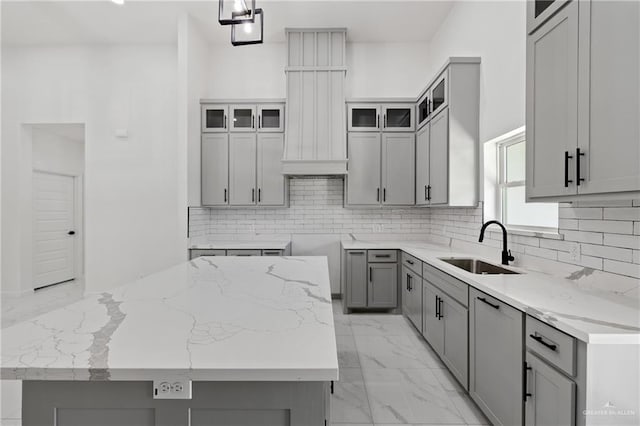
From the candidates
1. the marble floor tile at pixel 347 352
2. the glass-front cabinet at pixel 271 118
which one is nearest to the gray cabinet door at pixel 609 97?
the marble floor tile at pixel 347 352

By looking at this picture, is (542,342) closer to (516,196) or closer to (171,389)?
(171,389)

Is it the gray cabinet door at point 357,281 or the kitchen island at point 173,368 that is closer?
the kitchen island at point 173,368

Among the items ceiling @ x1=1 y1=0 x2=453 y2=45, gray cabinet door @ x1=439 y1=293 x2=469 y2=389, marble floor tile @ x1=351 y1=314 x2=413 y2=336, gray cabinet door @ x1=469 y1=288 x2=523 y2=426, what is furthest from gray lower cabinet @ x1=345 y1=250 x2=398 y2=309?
ceiling @ x1=1 y1=0 x2=453 y2=45

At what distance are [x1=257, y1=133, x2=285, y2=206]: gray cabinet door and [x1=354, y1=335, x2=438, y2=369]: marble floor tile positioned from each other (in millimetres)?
2120

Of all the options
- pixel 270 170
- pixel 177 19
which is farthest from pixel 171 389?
pixel 177 19

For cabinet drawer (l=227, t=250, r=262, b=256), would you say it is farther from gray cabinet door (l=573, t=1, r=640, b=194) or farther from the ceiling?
gray cabinet door (l=573, t=1, r=640, b=194)

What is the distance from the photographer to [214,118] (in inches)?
172

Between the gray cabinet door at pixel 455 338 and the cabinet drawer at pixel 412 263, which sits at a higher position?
the cabinet drawer at pixel 412 263

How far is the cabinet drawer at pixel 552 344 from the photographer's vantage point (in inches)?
48.5

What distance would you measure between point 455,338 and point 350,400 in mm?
889

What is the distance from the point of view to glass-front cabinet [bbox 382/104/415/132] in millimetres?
4250

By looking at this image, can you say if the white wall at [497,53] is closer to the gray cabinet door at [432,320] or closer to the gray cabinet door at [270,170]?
the gray cabinet door at [432,320]

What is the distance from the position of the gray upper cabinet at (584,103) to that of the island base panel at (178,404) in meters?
1.46

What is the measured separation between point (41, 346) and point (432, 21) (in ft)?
16.0
